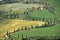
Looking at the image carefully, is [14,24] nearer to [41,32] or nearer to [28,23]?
[28,23]

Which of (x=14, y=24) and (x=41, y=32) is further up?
(x=14, y=24)

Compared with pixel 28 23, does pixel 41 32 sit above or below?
below

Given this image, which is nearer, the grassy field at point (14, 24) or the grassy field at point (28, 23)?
the grassy field at point (28, 23)

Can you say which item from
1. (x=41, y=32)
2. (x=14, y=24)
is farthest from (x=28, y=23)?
(x=41, y=32)

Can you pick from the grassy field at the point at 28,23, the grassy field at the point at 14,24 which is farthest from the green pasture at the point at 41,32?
the grassy field at the point at 14,24

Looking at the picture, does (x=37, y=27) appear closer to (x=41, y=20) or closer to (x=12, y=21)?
(x=41, y=20)

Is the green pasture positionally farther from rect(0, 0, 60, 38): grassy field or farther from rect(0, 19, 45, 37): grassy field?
rect(0, 19, 45, 37): grassy field

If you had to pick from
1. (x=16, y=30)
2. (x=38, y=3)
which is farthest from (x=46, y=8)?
(x=16, y=30)

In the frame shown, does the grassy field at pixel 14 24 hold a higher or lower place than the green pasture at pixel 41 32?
higher

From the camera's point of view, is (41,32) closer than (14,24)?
Yes

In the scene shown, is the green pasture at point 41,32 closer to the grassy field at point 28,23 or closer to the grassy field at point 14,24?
the grassy field at point 28,23

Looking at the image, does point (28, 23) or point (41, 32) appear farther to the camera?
point (28, 23)
